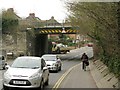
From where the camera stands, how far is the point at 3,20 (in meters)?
61.6

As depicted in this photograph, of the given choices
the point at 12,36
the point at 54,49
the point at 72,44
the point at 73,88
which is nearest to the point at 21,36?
the point at 12,36

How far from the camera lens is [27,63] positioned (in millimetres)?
16891

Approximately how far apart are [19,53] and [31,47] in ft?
23.3

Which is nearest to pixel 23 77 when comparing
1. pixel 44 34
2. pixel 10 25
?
pixel 10 25

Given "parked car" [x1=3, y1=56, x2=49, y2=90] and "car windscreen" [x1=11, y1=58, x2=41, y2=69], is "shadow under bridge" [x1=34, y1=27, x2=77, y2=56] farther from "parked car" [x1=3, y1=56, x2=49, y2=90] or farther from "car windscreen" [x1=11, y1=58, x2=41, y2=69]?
"parked car" [x1=3, y1=56, x2=49, y2=90]

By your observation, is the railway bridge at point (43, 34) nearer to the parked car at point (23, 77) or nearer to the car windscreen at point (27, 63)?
the car windscreen at point (27, 63)

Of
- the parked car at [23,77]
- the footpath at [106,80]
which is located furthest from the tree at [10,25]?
the parked car at [23,77]

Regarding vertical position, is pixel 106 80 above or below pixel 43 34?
below

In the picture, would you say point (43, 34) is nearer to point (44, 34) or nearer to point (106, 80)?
point (44, 34)

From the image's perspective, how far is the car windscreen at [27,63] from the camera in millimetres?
16594

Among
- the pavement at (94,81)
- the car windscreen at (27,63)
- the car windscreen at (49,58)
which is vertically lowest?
the pavement at (94,81)

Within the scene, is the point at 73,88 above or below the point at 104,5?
below

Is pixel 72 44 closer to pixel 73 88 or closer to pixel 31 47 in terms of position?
pixel 31 47

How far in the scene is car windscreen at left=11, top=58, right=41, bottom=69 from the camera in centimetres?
1659
